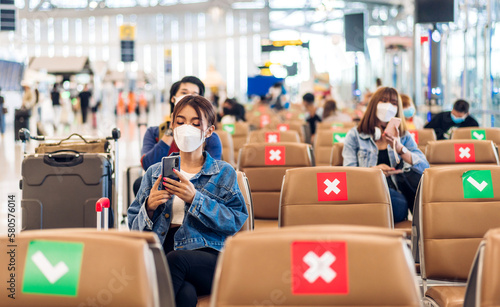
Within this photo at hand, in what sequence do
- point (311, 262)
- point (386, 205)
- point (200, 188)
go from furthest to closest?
point (386, 205), point (200, 188), point (311, 262)

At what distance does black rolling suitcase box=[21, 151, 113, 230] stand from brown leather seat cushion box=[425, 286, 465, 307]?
2374mm

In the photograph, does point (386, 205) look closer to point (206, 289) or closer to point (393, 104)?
point (206, 289)

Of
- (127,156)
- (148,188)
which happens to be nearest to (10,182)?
(127,156)

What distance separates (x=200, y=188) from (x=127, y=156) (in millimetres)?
11734

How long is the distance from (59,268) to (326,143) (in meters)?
5.95

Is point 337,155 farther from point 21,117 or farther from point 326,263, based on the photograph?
point 21,117

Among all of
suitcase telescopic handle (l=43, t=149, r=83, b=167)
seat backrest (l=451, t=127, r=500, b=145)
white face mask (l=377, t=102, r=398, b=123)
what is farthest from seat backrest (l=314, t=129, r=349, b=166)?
suitcase telescopic handle (l=43, t=149, r=83, b=167)

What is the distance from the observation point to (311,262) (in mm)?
1936

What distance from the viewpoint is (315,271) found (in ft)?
6.35

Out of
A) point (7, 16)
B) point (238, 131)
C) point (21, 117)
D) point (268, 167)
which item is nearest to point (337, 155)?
point (268, 167)

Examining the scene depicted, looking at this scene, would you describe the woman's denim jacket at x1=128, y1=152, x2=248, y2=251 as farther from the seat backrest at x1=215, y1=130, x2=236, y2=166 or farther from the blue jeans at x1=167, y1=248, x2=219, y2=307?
the seat backrest at x1=215, y1=130, x2=236, y2=166

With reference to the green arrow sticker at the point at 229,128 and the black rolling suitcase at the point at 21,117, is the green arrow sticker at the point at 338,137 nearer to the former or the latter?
the green arrow sticker at the point at 229,128

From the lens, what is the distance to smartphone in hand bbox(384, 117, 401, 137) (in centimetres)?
490

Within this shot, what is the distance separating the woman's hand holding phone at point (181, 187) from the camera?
2.98 meters
